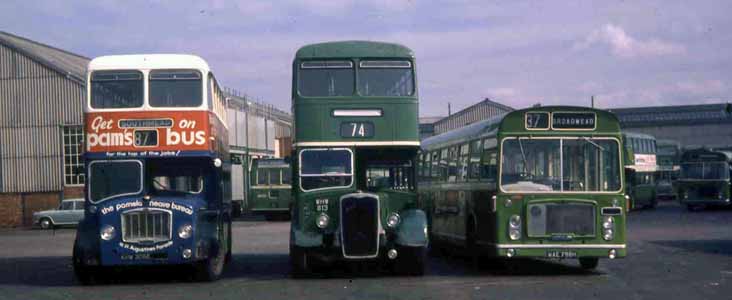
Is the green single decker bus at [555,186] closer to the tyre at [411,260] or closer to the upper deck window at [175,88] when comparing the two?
the tyre at [411,260]

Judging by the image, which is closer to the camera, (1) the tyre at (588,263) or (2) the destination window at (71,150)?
(1) the tyre at (588,263)

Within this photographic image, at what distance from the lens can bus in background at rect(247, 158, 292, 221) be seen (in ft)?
164

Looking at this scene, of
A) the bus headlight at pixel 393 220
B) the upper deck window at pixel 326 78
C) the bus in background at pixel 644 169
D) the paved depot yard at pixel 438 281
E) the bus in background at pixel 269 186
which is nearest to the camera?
the paved depot yard at pixel 438 281

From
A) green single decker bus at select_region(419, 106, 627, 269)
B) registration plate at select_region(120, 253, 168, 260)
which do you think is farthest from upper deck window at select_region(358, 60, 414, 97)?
registration plate at select_region(120, 253, 168, 260)

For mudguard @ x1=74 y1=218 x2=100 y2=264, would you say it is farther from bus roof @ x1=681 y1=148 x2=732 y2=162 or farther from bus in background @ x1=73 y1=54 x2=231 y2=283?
bus roof @ x1=681 y1=148 x2=732 y2=162

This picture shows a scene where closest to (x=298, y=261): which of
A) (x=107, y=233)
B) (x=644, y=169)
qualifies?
(x=107, y=233)

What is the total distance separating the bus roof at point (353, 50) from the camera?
19219mm

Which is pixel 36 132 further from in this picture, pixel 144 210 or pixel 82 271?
pixel 144 210

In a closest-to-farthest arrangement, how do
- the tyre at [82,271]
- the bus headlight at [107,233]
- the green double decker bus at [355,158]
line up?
the bus headlight at [107,233], the tyre at [82,271], the green double decker bus at [355,158]

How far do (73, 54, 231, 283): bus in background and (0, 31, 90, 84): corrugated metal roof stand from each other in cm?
3596

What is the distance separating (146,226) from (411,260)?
4622mm

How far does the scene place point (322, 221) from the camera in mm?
18391

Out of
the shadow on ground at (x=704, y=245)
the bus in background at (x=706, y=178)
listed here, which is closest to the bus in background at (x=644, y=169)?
the bus in background at (x=706, y=178)

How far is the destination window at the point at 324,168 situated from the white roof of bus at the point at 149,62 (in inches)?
98.0
